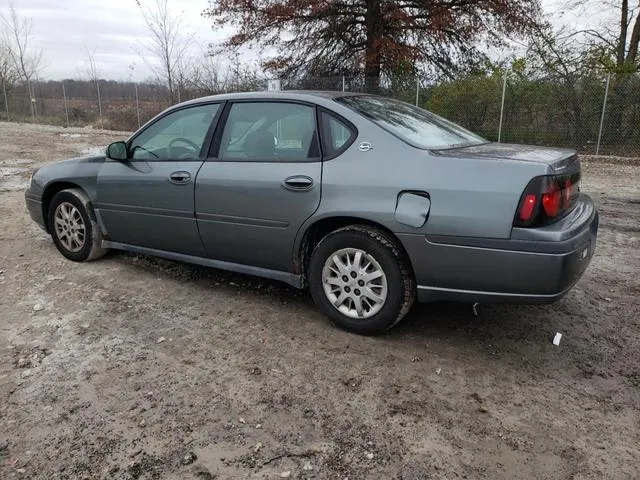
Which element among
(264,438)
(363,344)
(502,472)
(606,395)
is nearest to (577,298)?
(606,395)

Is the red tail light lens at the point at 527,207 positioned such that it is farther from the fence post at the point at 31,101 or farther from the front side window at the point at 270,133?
the fence post at the point at 31,101

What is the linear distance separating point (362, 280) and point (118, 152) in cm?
247

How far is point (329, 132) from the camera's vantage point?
3500 millimetres

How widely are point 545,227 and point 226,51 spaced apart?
1669cm

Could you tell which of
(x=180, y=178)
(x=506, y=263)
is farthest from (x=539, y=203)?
(x=180, y=178)

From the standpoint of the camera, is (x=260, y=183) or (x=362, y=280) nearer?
(x=362, y=280)

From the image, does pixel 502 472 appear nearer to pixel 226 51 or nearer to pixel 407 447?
pixel 407 447

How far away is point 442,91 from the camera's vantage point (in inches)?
612

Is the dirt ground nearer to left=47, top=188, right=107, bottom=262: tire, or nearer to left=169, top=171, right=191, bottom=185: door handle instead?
left=47, top=188, right=107, bottom=262: tire

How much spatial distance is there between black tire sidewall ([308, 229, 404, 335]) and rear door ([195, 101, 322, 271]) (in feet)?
0.75

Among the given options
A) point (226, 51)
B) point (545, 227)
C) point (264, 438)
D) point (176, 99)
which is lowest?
point (264, 438)

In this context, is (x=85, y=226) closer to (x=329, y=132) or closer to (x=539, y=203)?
(x=329, y=132)

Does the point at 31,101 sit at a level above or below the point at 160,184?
above

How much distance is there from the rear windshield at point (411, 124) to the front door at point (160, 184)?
119 cm
